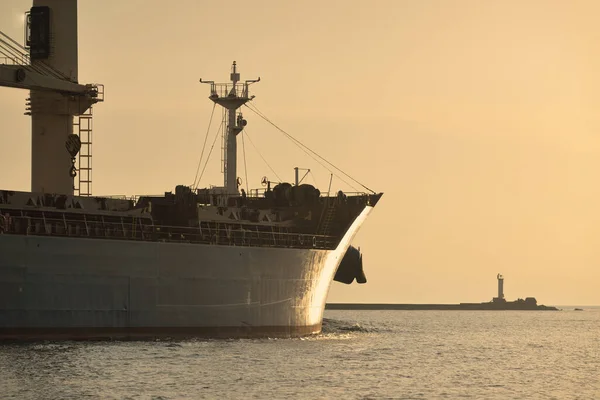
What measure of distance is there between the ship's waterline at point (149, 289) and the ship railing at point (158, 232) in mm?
728

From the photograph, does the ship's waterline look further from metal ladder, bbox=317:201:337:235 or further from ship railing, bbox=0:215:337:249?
metal ladder, bbox=317:201:337:235

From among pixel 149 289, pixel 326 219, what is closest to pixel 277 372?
pixel 149 289

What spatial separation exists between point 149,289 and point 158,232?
2.82m

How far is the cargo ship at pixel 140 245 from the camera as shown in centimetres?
4878

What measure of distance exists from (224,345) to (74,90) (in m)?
15.6

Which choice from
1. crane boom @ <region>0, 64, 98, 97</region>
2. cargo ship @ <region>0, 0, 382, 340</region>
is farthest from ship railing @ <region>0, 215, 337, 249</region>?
crane boom @ <region>0, 64, 98, 97</region>

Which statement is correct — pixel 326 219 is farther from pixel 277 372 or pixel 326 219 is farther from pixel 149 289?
pixel 277 372

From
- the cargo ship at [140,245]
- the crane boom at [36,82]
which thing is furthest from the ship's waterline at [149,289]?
the crane boom at [36,82]

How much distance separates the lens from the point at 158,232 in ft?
177

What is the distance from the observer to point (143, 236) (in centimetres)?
5353

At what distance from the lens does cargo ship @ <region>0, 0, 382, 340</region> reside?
48781mm

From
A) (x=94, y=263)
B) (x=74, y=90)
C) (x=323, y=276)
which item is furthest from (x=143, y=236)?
(x=323, y=276)

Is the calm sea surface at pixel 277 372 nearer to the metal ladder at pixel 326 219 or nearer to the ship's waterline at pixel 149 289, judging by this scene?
the ship's waterline at pixel 149 289

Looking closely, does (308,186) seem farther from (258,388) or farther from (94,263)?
(258,388)
